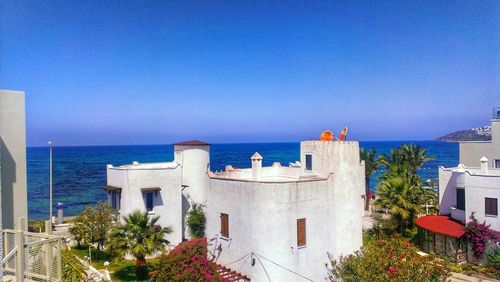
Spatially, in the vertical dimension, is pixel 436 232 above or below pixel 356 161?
below

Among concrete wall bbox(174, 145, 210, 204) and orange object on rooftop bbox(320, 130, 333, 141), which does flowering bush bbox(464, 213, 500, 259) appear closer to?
orange object on rooftop bbox(320, 130, 333, 141)

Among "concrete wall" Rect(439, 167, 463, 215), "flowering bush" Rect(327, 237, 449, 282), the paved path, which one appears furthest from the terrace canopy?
"flowering bush" Rect(327, 237, 449, 282)

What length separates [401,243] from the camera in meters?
16.5

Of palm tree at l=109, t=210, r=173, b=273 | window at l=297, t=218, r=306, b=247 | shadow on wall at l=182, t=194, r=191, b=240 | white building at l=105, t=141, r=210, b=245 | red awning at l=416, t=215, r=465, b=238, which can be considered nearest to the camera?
palm tree at l=109, t=210, r=173, b=273

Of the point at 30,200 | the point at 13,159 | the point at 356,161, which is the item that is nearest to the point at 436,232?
the point at 356,161

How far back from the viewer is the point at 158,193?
86.1ft

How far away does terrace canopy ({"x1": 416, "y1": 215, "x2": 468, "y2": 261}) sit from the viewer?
80.1 feet

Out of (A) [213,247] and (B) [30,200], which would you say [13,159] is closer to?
(A) [213,247]

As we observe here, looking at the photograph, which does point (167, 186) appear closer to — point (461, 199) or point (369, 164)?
point (461, 199)

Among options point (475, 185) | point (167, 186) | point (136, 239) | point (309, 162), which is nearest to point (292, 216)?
point (309, 162)

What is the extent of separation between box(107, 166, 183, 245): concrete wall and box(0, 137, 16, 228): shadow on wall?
10.7 meters

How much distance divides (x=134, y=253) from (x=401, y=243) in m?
13.5

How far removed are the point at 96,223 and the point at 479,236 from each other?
25980 mm

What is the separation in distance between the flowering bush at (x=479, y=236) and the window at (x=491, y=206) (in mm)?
858
